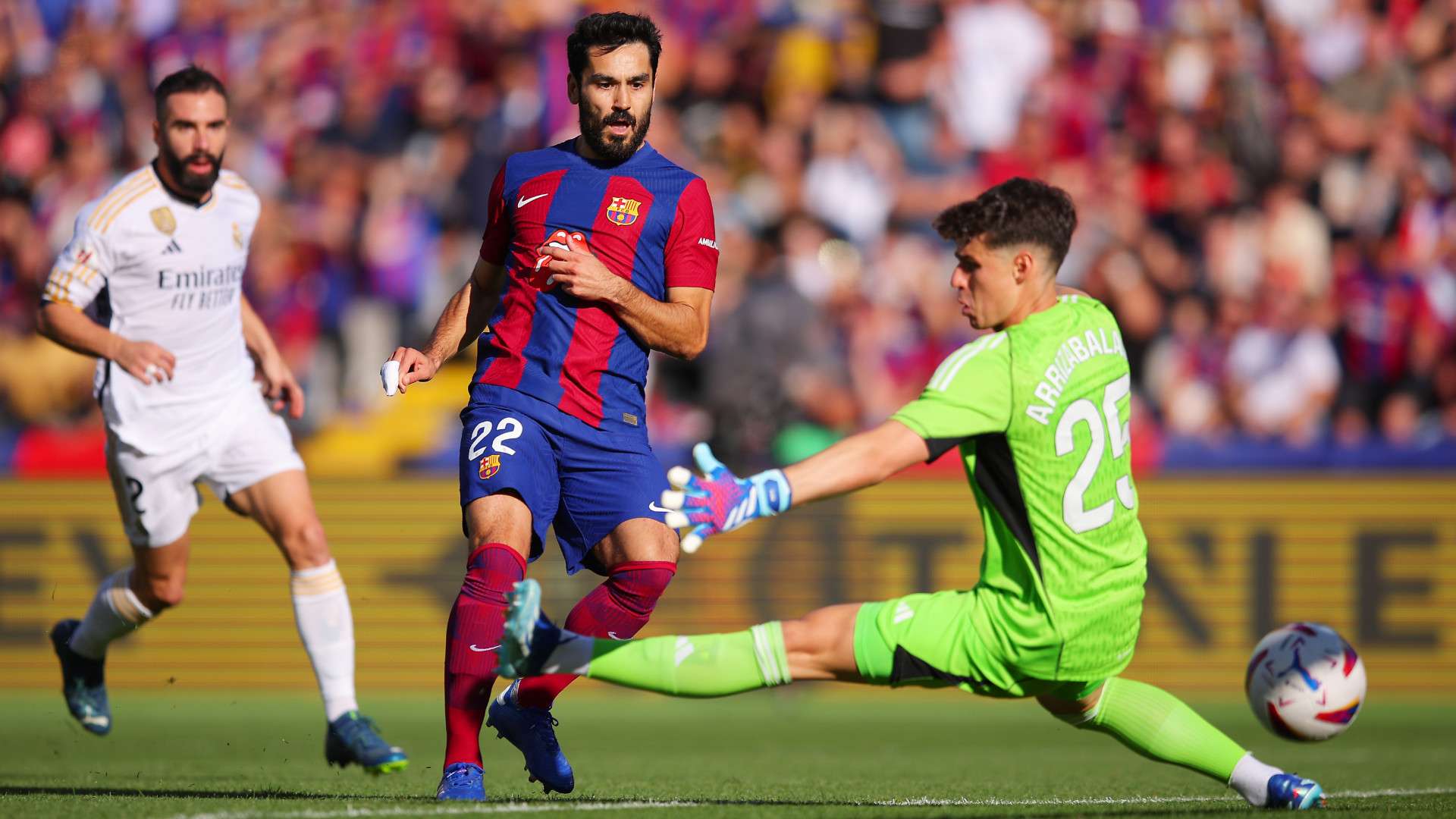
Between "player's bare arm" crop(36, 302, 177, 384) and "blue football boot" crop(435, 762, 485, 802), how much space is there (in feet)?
6.57

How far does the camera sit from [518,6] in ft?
53.6

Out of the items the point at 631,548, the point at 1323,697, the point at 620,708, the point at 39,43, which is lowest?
the point at 620,708

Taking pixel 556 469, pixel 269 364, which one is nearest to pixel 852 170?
pixel 269 364

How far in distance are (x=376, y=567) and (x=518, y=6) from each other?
5929 mm

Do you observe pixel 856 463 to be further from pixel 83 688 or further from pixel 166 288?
pixel 83 688

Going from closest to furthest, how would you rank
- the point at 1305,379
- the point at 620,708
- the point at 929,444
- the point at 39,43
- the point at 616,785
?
the point at 929,444
the point at 616,785
the point at 620,708
the point at 1305,379
the point at 39,43

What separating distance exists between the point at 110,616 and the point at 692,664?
3597 mm

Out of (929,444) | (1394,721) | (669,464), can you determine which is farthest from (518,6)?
(929,444)

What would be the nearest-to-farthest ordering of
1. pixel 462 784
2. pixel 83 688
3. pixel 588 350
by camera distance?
pixel 462 784 → pixel 588 350 → pixel 83 688

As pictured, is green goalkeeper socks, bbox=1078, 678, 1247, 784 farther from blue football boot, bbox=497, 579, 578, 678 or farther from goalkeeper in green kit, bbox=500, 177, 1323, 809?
blue football boot, bbox=497, 579, 578, 678

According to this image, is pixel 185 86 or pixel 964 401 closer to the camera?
pixel 964 401

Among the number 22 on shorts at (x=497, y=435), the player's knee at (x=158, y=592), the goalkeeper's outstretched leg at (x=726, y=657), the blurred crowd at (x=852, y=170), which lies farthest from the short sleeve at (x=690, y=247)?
the blurred crowd at (x=852, y=170)

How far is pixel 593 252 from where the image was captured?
6.66 metres

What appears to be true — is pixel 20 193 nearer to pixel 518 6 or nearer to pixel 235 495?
pixel 518 6
